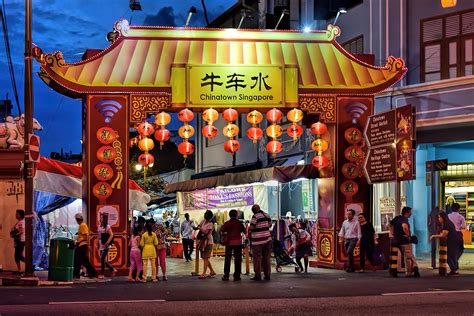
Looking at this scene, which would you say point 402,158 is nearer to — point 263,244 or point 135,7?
point 263,244

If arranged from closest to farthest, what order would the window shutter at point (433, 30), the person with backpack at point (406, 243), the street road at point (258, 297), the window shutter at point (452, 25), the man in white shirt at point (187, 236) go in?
the street road at point (258, 297) < the person with backpack at point (406, 243) < the window shutter at point (452, 25) < the window shutter at point (433, 30) < the man in white shirt at point (187, 236)

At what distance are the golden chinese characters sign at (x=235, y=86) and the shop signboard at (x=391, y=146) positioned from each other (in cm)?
287

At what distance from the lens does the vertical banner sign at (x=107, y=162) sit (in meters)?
21.0

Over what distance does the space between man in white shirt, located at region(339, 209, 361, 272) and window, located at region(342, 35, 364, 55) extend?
8575 millimetres

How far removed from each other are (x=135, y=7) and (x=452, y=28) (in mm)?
13321

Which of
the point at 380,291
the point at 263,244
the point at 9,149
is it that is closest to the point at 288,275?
the point at 263,244

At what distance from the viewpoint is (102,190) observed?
21.0 meters

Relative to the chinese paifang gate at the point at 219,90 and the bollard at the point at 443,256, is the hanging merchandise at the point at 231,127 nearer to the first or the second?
the chinese paifang gate at the point at 219,90

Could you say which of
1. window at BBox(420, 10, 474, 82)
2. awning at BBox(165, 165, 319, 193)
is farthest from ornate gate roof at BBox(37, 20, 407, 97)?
window at BBox(420, 10, 474, 82)

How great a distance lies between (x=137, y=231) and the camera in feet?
62.0

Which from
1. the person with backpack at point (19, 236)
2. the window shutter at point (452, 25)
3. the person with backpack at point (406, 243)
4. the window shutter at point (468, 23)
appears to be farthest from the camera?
the window shutter at point (452, 25)

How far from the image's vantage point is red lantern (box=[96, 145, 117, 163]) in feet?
68.7

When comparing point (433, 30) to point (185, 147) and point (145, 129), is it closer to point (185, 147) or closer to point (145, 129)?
point (185, 147)

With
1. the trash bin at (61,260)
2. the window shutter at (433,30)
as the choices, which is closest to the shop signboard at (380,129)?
the window shutter at (433,30)
